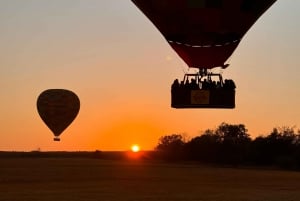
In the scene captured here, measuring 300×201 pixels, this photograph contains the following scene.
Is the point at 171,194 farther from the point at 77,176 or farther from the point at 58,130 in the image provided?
the point at 77,176

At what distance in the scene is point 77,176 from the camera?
165ft

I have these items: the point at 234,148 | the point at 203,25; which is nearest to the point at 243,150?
the point at 234,148

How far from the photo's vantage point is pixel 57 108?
4481cm

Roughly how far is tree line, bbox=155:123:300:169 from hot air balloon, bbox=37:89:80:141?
32820 mm

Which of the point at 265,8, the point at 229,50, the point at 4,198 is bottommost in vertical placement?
the point at 4,198

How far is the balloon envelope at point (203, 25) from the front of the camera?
20.7m

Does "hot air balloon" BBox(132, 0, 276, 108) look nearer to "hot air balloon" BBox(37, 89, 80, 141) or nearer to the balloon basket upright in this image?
the balloon basket upright

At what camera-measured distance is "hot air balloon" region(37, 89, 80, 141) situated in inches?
1746

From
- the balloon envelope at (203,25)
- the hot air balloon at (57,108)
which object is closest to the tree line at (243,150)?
the hot air balloon at (57,108)

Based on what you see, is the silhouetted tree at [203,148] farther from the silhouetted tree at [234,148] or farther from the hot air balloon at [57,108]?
the hot air balloon at [57,108]

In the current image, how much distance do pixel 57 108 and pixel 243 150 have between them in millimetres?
38546

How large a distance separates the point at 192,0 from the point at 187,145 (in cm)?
6543

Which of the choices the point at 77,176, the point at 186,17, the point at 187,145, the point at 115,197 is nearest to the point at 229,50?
the point at 186,17

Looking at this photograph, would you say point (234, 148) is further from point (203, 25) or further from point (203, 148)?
point (203, 25)
